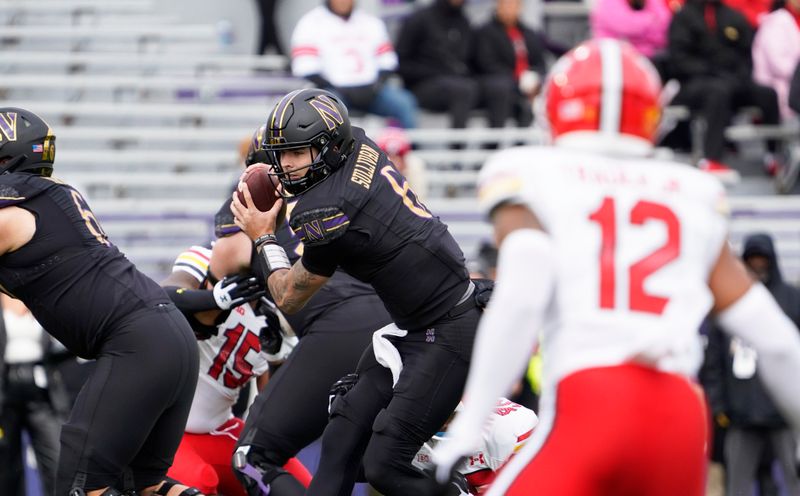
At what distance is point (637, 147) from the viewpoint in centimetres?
385

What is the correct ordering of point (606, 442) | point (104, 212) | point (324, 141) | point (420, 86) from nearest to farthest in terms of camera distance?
point (606, 442)
point (324, 141)
point (104, 212)
point (420, 86)

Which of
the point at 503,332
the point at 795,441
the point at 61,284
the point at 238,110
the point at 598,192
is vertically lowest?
the point at 795,441

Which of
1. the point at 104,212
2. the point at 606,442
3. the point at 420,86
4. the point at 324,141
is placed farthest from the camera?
the point at 420,86

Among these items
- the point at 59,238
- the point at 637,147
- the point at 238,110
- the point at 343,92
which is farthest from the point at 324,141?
the point at 238,110

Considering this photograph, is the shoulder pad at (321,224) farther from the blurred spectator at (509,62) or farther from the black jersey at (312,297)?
the blurred spectator at (509,62)

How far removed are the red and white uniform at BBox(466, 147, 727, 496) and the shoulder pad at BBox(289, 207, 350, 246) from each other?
4.46 ft

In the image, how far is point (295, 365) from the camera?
5.89 meters

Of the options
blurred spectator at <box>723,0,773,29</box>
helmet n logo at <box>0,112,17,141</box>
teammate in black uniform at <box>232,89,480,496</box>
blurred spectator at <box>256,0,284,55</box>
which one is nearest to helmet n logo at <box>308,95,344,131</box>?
teammate in black uniform at <box>232,89,480,496</box>

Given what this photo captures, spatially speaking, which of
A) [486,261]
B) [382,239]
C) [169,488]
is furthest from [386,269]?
[486,261]

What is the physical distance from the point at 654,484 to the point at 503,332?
1.87 feet

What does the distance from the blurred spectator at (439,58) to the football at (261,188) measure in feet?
19.0

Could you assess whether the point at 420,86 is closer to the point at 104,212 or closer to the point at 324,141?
the point at 104,212

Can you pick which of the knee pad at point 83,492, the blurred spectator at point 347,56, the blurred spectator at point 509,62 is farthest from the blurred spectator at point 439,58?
the knee pad at point 83,492

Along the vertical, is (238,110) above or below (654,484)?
below
